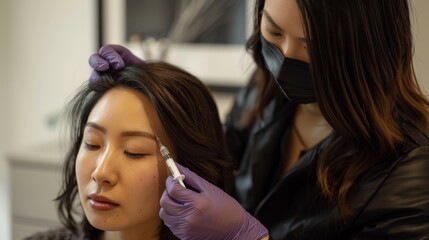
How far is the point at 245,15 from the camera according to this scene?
233 cm

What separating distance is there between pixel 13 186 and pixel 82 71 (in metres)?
0.67

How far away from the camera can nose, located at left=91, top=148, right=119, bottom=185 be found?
3.75 feet

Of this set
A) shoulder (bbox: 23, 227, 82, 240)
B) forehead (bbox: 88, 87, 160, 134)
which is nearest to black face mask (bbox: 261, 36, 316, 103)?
forehead (bbox: 88, 87, 160, 134)

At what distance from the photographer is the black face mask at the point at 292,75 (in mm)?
1205

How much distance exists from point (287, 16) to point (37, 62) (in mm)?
1882

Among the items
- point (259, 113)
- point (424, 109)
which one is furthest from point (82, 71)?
point (424, 109)

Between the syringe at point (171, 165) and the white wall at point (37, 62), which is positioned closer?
the syringe at point (171, 165)

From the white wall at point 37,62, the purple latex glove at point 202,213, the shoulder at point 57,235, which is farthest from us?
Answer: the white wall at point 37,62

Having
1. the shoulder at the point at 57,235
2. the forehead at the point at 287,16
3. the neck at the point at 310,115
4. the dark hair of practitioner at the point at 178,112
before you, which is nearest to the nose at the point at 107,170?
the dark hair of practitioner at the point at 178,112

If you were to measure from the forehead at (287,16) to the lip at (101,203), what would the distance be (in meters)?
0.47

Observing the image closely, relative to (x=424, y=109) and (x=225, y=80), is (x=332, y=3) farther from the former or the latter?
(x=225, y=80)

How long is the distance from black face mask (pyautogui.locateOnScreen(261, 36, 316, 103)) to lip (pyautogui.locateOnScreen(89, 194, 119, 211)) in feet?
1.35

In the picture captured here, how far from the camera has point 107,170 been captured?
1.15 m

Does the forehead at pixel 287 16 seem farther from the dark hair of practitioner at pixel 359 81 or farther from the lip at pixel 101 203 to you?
the lip at pixel 101 203
